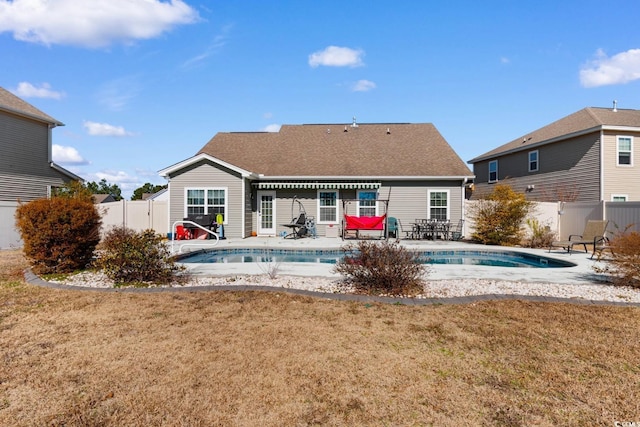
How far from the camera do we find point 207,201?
18.5 m

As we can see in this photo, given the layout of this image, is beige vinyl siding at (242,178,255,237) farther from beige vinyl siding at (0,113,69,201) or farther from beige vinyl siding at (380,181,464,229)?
beige vinyl siding at (0,113,69,201)

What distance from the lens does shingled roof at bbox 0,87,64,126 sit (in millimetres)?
19188

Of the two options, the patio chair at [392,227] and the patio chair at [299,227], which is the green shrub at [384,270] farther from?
the patio chair at [392,227]

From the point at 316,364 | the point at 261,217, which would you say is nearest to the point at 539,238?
the point at 261,217

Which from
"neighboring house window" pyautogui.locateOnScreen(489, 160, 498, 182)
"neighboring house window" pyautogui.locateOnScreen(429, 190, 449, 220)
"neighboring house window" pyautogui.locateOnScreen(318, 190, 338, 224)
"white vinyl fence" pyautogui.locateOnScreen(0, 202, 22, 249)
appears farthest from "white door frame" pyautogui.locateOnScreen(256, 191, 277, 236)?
"neighboring house window" pyautogui.locateOnScreen(489, 160, 498, 182)

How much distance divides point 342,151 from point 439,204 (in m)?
6.33

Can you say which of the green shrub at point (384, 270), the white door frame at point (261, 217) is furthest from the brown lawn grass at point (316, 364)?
the white door frame at point (261, 217)

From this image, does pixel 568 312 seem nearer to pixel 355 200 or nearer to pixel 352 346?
pixel 352 346

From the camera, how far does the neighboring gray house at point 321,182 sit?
1844 cm

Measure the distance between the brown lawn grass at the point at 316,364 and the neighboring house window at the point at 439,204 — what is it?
45.6 ft

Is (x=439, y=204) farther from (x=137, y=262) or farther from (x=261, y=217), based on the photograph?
(x=137, y=262)

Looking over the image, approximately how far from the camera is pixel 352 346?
4195mm

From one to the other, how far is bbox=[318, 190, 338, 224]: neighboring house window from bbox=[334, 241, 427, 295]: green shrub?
1278cm

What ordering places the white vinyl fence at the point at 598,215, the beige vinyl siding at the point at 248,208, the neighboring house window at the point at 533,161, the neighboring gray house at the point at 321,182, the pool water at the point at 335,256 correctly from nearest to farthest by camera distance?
the pool water at the point at 335,256 < the white vinyl fence at the point at 598,215 < the neighboring gray house at the point at 321,182 < the beige vinyl siding at the point at 248,208 < the neighboring house window at the point at 533,161
